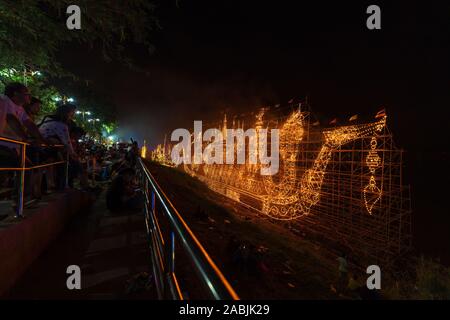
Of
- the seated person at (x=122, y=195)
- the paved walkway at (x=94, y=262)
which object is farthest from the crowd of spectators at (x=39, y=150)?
the paved walkway at (x=94, y=262)

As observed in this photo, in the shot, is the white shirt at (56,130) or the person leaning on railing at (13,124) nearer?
the person leaning on railing at (13,124)

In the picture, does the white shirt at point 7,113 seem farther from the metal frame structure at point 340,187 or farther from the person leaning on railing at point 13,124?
the metal frame structure at point 340,187

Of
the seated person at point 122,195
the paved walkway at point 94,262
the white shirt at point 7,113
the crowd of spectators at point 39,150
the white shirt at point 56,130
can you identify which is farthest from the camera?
the seated person at point 122,195

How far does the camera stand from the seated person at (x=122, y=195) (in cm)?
601

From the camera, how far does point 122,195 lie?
620 cm

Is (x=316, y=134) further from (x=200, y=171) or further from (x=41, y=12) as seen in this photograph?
(x=200, y=171)

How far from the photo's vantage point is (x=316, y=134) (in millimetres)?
18062

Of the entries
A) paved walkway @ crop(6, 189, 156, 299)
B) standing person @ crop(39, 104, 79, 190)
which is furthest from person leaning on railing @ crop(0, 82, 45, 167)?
paved walkway @ crop(6, 189, 156, 299)

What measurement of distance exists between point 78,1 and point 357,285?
7.25 metres

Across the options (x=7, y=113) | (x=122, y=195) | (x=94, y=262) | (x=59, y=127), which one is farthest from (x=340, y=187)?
(x=7, y=113)

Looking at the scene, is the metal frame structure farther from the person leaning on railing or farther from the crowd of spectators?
the person leaning on railing

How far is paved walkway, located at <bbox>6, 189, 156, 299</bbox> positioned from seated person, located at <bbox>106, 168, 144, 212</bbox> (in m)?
0.50

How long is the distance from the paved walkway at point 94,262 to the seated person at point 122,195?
1.66 feet
